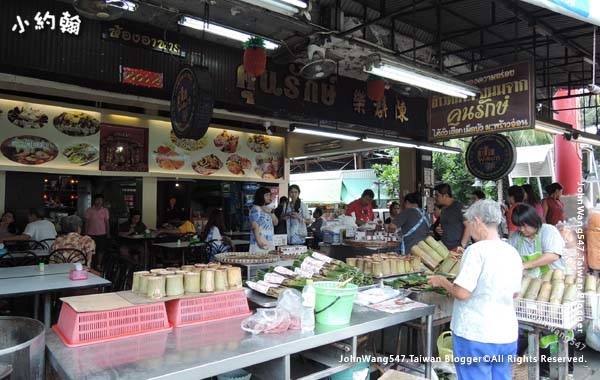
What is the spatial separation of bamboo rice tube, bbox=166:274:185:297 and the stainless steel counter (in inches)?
8.2

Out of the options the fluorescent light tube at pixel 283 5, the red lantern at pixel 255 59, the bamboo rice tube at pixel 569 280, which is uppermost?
the red lantern at pixel 255 59

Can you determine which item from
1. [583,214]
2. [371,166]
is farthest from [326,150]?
[371,166]

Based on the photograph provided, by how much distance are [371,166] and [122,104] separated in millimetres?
15259

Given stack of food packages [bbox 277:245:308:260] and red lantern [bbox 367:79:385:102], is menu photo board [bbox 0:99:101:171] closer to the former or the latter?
stack of food packages [bbox 277:245:308:260]

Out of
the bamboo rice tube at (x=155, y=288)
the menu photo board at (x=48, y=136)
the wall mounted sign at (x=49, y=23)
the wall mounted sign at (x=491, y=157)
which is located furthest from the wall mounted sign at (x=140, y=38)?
the wall mounted sign at (x=491, y=157)

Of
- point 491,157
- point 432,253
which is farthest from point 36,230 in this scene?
point 491,157

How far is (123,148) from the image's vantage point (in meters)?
8.45

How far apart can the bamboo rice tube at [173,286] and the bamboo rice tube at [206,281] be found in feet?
0.45

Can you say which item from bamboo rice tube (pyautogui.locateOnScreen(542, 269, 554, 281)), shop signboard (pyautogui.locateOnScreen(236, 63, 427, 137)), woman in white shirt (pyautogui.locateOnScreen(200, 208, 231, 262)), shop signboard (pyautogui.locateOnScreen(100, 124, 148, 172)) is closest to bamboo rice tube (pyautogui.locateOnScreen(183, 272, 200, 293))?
bamboo rice tube (pyautogui.locateOnScreen(542, 269, 554, 281))

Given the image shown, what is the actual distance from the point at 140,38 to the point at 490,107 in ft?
14.5

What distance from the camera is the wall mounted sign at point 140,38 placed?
173 inches

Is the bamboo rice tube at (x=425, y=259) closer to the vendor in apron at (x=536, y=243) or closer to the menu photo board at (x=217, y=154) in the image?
the vendor in apron at (x=536, y=243)

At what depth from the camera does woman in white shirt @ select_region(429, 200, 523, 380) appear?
2418 mm

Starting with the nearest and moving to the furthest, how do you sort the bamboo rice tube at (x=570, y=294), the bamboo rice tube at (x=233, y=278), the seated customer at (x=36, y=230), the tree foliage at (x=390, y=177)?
1. the bamboo rice tube at (x=233, y=278)
2. the bamboo rice tube at (x=570, y=294)
3. the seated customer at (x=36, y=230)
4. the tree foliage at (x=390, y=177)
